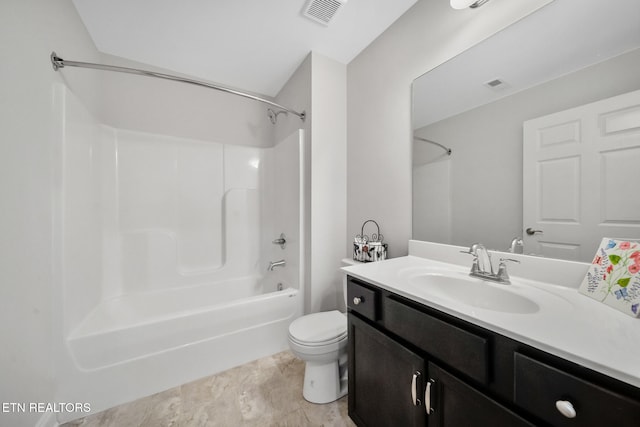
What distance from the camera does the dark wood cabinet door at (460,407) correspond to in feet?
1.98

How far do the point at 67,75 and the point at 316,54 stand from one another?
170 cm

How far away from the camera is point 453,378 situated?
72 centimetres

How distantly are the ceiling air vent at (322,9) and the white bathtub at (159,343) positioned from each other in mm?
2057

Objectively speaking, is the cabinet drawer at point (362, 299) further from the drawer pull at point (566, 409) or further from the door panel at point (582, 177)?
the door panel at point (582, 177)

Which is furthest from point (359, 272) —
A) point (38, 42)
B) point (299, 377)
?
point (38, 42)

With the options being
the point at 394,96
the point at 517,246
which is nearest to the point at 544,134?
the point at 517,246

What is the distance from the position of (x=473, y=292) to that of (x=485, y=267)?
126 mm

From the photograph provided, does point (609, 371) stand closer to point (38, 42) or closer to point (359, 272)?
point (359, 272)

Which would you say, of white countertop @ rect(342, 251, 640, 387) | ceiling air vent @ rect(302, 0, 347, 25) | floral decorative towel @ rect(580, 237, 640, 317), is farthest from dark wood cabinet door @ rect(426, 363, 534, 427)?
ceiling air vent @ rect(302, 0, 347, 25)

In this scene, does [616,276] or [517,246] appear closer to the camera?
[616,276]

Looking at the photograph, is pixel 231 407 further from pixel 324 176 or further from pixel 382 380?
pixel 324 176

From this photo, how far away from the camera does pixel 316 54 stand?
6.24 feet

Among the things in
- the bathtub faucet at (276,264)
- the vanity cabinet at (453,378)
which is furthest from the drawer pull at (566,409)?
the bathtub faucet at (276,264)

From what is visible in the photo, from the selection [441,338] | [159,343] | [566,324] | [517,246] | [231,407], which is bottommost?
[231,407]
